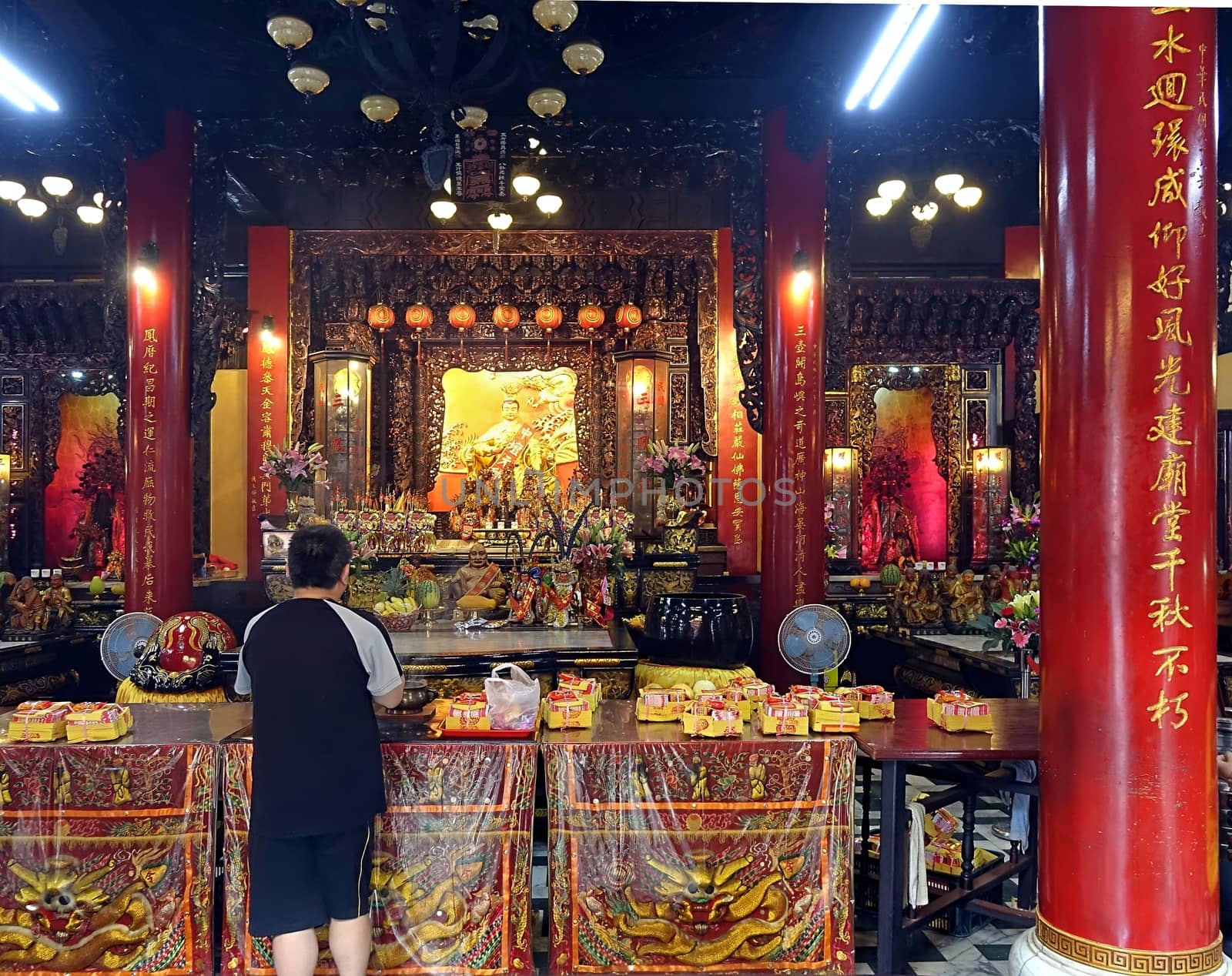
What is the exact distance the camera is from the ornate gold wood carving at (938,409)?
1040 cm

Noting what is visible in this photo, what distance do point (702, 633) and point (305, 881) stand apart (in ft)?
6.39

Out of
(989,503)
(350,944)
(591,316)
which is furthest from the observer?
(989,503)

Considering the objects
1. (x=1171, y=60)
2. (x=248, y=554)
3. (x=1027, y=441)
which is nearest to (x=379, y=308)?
(x=248, y=554)

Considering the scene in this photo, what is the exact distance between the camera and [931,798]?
300 cm

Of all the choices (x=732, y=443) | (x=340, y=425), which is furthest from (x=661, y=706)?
(x=340, y=425)

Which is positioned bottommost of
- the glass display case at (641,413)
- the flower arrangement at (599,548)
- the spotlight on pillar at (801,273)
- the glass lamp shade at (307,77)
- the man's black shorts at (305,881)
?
the man's black shorts at (305,881)

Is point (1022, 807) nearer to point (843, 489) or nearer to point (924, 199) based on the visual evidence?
point (843, 489)

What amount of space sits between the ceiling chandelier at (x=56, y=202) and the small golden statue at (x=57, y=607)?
3.07 meters

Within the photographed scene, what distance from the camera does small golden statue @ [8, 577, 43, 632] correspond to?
21.5ft

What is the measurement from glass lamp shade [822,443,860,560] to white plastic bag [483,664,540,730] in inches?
314

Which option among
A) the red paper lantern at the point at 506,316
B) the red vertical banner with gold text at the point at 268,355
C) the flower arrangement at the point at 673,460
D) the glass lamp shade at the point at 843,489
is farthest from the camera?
the glass lamp shade at the point at 843,489

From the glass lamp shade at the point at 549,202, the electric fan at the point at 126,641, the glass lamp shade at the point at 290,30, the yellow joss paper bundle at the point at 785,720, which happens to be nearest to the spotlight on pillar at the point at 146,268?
the glass lamp shade at the point at 290,30

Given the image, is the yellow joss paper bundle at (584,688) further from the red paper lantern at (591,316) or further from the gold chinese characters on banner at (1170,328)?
A: the red paper lantern at (591,316)

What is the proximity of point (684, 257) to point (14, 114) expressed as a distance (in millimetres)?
5796
